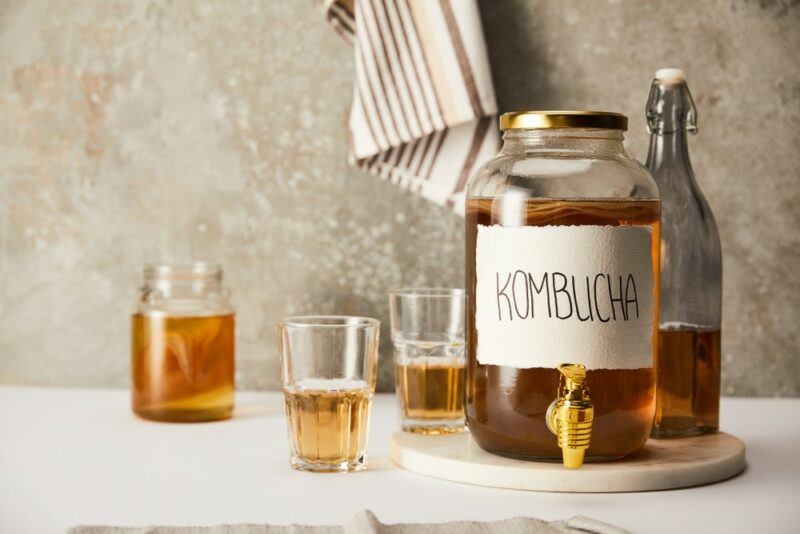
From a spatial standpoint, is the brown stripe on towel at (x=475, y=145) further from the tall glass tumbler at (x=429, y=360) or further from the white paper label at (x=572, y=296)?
the white paper label at (x=572, y=296)

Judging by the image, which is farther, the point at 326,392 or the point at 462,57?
the point at 462,57

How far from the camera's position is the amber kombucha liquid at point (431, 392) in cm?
93

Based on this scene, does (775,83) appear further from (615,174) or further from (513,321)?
(513,321)

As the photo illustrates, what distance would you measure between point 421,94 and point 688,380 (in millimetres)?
429

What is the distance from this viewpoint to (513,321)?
0.75m

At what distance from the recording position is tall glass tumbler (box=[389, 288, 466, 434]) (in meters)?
0.93

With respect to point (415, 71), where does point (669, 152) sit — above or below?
below

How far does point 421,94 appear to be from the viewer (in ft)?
3.54

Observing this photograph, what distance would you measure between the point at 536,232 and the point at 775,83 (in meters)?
0.58

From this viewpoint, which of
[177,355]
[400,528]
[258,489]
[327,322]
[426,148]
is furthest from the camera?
[426,148]

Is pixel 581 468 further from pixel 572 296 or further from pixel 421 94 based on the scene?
pixel 421 94

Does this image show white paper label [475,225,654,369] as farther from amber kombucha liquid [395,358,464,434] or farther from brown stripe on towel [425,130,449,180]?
brown stripe on towel [425,130,449,180]

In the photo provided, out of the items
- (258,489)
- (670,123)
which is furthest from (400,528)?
(670,123)

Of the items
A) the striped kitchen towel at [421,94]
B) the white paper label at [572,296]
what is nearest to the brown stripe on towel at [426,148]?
the striped kitchen towel at [421,94]
